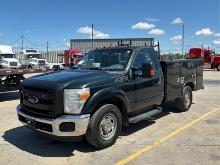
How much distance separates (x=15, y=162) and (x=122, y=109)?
2.35 m

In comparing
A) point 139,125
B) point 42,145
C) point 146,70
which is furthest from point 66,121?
point 139,125

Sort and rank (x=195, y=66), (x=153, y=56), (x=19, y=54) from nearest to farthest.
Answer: (x=153, y=56) < (x=195, y=66) < (x=19, y=54)

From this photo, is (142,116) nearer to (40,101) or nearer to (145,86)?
(145,86)

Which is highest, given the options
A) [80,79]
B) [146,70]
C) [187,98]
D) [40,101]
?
[146,70]

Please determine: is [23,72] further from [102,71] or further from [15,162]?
[15,162]

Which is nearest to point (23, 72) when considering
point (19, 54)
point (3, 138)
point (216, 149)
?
point (3, 138)

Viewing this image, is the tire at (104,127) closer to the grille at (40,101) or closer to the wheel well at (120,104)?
the wheel well at (120,104)

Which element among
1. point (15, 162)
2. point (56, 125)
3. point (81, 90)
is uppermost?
point (81, 90)

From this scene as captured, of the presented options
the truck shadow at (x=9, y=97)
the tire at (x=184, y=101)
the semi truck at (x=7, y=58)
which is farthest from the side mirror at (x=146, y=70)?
the semi truck at (x=7, y=58)

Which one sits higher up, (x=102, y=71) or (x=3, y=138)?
(x=102, y=71)

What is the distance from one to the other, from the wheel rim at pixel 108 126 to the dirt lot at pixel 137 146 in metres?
0.26

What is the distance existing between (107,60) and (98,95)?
160 cm

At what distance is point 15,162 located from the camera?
5.68 meters

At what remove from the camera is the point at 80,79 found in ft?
20.0
